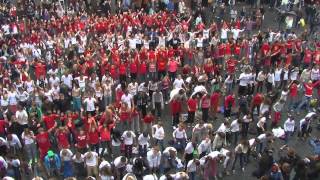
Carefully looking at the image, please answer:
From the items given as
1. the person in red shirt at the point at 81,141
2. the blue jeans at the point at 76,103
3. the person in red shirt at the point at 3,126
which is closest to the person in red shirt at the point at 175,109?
the blue jeans at the point at 76,103

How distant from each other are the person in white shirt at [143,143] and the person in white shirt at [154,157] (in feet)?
2.73

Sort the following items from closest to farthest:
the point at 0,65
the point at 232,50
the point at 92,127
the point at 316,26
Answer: the point at 92,127
the point at 0,65
the point at 232,50
the point at 316,26

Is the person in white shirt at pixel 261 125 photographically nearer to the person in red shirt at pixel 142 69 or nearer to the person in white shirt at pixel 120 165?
the person in white shirt at pixel 120 165

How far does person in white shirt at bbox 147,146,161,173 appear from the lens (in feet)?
49.5

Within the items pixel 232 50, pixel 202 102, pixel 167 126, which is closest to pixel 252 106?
pixel 202 102

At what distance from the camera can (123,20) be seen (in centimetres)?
2600

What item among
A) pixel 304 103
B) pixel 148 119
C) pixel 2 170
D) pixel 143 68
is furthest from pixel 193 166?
pixel 143 68

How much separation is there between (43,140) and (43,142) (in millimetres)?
70

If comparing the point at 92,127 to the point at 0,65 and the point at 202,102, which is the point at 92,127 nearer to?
the point at 202,102

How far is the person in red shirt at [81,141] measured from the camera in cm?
1572

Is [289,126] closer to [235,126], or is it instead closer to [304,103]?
[235,126]

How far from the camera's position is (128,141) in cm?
1591

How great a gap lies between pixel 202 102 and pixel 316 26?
13.0 m

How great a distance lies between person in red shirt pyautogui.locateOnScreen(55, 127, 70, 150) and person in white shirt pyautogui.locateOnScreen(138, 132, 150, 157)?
7.62ft
